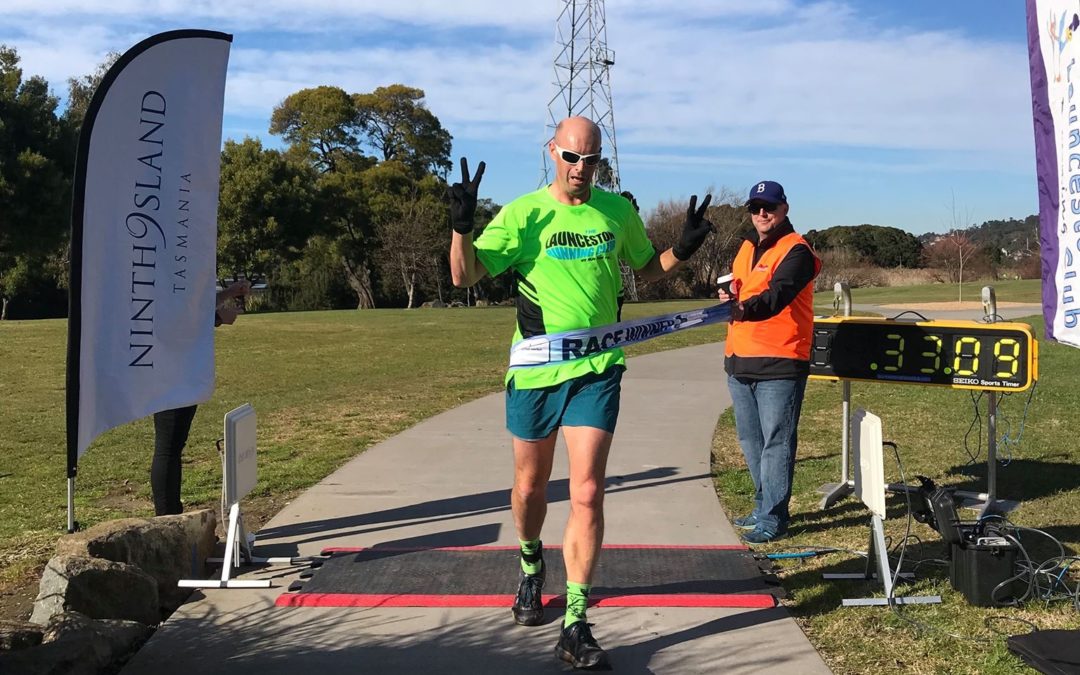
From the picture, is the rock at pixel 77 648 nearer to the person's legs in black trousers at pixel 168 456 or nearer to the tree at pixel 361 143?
the person's legs in black trousers at pixel 168 456

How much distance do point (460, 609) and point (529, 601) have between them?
0.37 metres

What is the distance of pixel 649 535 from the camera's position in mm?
5465

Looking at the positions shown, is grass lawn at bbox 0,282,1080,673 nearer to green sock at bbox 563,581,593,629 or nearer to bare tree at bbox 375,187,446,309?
green sock at bbox 563,581,593,629

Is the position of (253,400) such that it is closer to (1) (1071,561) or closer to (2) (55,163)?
(1) (1071,561)

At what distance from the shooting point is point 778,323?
525 centimetres

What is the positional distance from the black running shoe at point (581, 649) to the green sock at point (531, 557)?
487mm

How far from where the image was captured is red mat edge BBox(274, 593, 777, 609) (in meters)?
4.21

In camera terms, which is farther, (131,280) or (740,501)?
(740,501)

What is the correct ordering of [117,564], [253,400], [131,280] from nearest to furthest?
[117,564] < [131,280] < [253,400]

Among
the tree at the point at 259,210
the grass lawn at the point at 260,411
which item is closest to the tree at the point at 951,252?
the grass lawn at the point at 260,411

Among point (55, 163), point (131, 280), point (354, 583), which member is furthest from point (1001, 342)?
point (55, 163)

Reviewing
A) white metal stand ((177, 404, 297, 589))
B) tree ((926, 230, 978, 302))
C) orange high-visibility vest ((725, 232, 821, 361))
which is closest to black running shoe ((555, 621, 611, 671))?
white metal stand ((177, 404, 297, 589))

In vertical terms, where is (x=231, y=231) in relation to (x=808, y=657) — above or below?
above

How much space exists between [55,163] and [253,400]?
21056 mm
